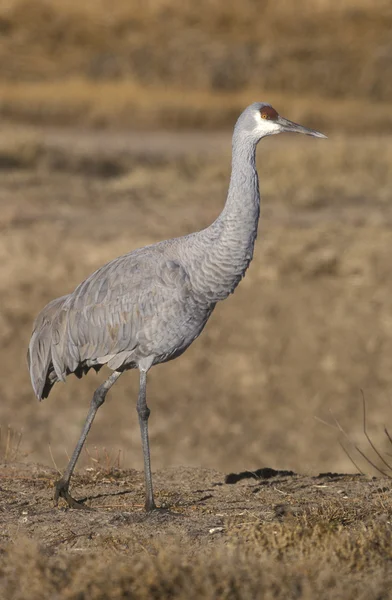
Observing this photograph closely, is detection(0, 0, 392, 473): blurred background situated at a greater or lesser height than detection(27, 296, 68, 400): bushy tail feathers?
greater

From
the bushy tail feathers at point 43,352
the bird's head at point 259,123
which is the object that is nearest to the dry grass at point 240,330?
the bushy tail feathers at point 43,352

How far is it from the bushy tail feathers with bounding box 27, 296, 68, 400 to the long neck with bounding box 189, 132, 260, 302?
3.39 ft

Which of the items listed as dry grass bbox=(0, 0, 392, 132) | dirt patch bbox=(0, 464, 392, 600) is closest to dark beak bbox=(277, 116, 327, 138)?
dirt patch bbox=(0, 464, 392, 600)

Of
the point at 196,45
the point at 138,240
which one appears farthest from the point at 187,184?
the point at 196,45

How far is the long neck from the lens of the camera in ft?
20.7

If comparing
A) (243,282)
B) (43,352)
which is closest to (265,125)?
(43,352)

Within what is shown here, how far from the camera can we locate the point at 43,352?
6.81 meters

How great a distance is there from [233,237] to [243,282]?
6748 millimetres

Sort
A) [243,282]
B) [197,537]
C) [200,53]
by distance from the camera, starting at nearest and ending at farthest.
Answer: [197,537], [243,282], [200,53]

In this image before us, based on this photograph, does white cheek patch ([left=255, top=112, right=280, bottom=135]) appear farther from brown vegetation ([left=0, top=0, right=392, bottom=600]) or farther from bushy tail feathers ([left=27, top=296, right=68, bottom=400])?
brown vegetation ([left=0, top=0, right=392, bottom=600])

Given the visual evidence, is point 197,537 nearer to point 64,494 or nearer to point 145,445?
point 145,445

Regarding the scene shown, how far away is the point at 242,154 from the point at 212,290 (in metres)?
0.77

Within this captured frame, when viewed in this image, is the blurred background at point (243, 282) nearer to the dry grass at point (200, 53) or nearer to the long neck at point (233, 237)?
the dry grass at point (200, 53)

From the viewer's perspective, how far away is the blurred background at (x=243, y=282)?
11477 millimetres
